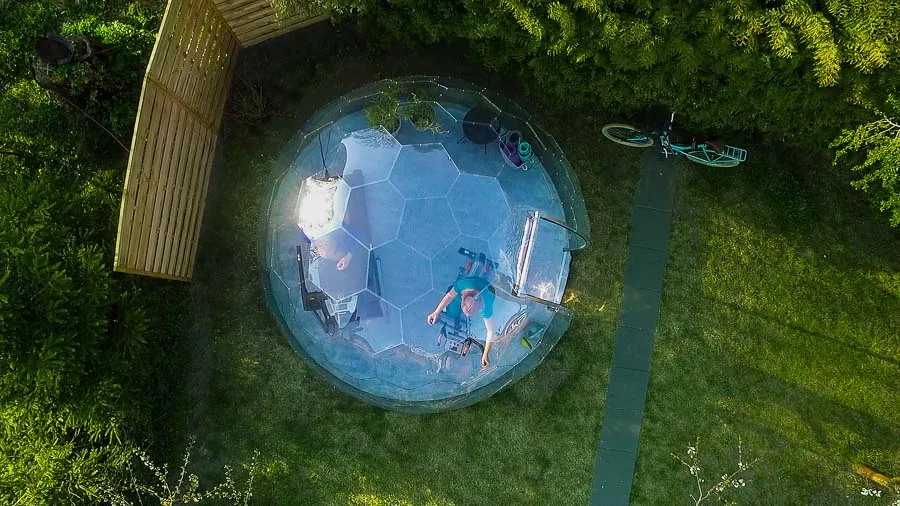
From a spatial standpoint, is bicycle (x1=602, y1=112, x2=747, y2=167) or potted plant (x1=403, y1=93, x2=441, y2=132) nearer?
potted plant (x1=403, y1=93, x2=441, y2=132)

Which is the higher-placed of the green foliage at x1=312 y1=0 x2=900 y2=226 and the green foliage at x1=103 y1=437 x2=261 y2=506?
the green foliage at x1=312 y1=0 x2=900 y2=226

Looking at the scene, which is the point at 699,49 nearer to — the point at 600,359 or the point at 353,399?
the point at 600,359

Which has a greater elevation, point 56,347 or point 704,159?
point 704,159

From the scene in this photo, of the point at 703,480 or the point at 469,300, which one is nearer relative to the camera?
Answer: the point at 469,300

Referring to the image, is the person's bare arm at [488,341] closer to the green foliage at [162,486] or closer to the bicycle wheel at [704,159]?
the green foliage at [162,486]

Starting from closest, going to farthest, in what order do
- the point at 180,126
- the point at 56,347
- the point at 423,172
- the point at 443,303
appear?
1. the point at 56,347
2. the point at 180,126
3. the point at 443,303
4. the point at 423,172

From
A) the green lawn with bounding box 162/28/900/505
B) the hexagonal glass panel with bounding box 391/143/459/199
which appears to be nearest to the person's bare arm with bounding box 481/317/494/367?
the green lawn with bounding box 162/28/900/505

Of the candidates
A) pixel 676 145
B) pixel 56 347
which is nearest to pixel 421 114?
pixel 676 145

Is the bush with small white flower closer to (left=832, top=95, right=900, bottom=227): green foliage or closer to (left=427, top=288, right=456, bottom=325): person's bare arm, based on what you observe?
(left=832, top=95, right=900, bottom=227): green foliage
